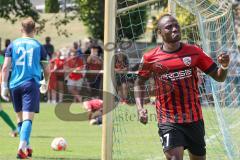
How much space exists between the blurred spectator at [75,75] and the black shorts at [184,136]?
16492 millimetres

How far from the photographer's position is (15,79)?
33.5ft

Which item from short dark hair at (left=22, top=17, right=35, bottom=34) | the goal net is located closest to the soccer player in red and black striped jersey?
the goal net

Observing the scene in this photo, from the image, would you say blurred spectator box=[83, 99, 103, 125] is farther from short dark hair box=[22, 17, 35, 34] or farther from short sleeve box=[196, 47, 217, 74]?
short sleeve box=[196, 47, 217, 74]

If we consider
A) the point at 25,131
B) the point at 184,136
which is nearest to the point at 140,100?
the point at 184,136

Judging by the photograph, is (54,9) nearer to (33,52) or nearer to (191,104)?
(33,52)

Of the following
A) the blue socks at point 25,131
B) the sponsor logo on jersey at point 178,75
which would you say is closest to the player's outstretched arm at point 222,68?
the sponsor logo on jersey at point 178,75

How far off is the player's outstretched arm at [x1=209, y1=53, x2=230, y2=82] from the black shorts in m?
0.51

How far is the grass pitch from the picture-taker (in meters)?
10.5

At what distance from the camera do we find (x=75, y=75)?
23.9 m

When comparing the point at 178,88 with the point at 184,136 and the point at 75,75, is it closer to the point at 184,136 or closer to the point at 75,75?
the point at 184,136

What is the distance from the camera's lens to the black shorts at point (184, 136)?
710 centimetres

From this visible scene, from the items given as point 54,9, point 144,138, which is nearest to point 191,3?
point 144,138

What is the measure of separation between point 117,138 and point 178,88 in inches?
111

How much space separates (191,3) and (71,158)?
292 centimetres
